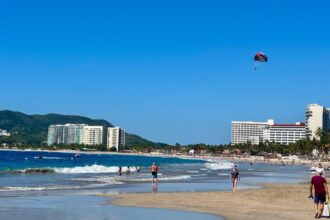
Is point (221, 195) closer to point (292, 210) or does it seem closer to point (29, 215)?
point (292, 210)

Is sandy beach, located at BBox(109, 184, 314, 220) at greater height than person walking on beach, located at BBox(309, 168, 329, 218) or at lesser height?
lesser

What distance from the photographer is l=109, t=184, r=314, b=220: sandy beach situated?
17.4m

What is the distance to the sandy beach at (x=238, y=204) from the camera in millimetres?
17375

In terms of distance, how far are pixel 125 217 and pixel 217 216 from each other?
299cm

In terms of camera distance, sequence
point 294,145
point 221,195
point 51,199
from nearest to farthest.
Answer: point 51,199 → point 221,195 → point 294,145

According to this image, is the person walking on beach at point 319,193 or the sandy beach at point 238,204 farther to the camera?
the sandy beach at point 238,204

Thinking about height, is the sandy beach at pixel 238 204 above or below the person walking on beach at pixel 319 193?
below

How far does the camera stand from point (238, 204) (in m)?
20.8

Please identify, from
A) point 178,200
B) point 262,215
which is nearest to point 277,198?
Result: point 178,200

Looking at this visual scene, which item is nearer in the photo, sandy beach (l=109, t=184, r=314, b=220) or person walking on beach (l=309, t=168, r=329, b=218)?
person walking on beach (l=309, t=168, r=329, b=218)

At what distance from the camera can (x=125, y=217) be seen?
16.6 metres

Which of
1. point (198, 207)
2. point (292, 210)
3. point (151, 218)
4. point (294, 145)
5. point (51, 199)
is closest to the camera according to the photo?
point (151, 218)

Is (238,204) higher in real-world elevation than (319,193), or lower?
lower

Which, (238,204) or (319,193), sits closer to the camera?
(319,193)
